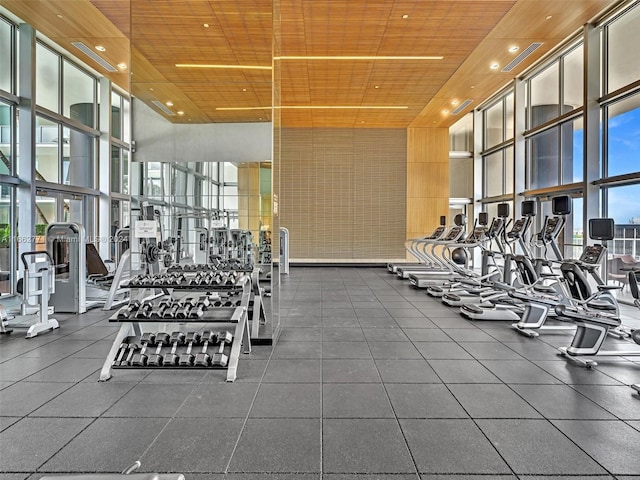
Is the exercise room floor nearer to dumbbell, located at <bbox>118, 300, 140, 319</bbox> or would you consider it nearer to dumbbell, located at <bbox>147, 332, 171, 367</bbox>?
dumbbell, located at <bbox>147, 332, 171, 367</bbox>

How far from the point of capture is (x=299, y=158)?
11961 mm

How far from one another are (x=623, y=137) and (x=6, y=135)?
422 inches

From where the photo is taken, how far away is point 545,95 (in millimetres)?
8227

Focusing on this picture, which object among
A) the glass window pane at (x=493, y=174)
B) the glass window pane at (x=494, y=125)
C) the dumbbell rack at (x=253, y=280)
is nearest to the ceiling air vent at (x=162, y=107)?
the dumbbell rack at (x=253, y=280)

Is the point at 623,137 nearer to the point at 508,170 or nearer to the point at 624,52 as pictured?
the point at 624,52

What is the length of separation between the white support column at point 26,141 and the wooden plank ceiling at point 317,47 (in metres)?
0.60

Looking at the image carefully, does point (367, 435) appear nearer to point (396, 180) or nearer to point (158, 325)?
point (158, 325)

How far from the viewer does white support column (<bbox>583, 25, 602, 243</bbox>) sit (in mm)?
6527

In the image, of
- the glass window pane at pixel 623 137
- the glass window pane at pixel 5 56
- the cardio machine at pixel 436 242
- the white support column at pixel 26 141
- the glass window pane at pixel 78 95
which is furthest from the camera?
the glass window pane at pixel 78 95

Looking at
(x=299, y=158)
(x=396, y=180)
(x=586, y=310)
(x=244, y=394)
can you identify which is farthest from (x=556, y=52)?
(x=244, y=394)

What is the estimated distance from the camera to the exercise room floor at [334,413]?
1.88 m

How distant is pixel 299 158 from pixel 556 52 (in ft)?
23.9

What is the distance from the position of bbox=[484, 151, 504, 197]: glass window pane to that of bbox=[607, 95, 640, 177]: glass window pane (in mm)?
3739

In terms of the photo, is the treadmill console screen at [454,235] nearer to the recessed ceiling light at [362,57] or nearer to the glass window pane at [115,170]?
the recessed ceiling light at [362,57]
